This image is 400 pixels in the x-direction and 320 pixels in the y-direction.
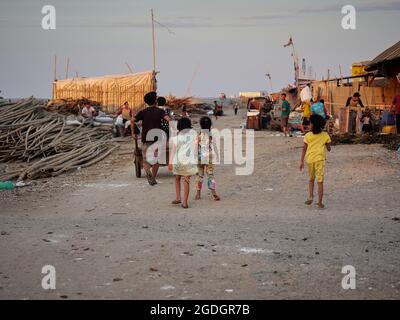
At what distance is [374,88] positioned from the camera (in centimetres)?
2250

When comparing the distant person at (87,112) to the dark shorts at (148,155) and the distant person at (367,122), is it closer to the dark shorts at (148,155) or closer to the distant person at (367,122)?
the distant person at (367,122)

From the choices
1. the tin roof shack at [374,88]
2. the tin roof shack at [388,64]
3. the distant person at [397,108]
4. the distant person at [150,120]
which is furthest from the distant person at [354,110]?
the distant person at [150,120]

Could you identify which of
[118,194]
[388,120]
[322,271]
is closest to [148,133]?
[118,194]

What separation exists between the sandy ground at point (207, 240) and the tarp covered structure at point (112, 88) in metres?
20.1

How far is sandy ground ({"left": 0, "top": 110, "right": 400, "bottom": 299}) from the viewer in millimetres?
5238

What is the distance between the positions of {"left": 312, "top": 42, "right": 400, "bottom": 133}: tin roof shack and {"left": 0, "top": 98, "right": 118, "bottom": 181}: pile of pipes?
8.64m

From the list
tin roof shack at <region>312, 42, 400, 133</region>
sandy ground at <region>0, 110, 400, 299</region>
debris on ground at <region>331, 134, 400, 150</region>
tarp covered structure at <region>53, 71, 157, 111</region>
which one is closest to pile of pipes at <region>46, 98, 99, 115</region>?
tarp covered structure at <region>53, 71, 157, 111</region>

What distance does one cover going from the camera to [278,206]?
364 inches

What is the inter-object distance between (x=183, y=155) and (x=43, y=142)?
10.3 metres

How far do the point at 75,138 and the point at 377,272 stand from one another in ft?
48.6

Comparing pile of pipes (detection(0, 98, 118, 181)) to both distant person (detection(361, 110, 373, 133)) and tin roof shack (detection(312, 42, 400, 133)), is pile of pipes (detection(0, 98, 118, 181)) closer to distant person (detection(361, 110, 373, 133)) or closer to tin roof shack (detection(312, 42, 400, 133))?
distant person (detection(361, 110, 373, 133))

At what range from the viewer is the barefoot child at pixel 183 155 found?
948 cm

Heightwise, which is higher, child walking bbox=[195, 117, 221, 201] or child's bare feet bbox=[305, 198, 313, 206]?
child walking bbox=[195, 117, 221, 201]

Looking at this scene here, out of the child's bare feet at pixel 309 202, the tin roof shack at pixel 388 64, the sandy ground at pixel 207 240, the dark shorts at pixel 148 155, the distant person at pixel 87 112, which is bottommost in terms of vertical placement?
the sandy ground at pixel 207 240
